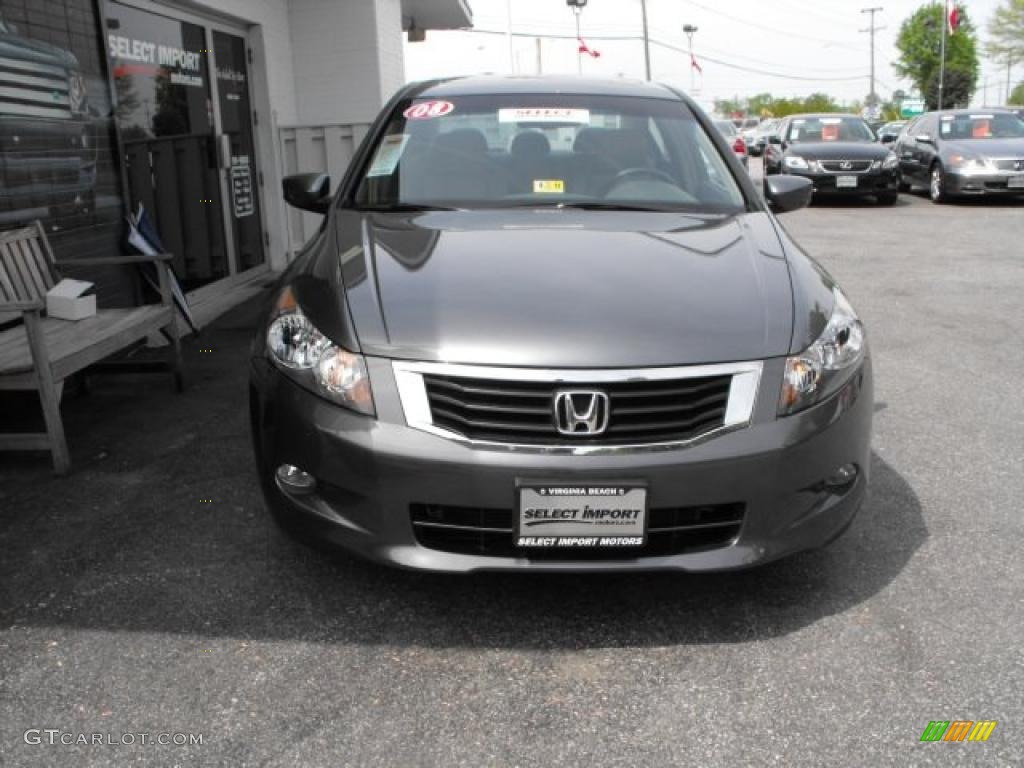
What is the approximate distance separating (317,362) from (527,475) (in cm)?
69

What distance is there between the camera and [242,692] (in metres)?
2.52

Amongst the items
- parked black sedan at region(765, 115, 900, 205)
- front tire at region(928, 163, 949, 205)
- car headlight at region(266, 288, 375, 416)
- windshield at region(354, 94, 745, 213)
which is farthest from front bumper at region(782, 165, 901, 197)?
car headlight at region(266, 288, 375, 416)

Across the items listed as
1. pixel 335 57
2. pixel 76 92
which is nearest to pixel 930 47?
pixel 335 57

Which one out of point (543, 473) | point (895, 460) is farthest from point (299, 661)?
point (895, 460)

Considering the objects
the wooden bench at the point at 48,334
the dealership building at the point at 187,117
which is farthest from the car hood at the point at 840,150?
the wooden bench at the point at 48,334

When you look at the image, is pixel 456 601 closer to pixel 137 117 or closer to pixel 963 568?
pixel 963 568

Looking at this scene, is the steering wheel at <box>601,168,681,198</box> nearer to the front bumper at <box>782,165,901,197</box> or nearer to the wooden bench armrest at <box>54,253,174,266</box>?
the wooden bench armrest at <box>54,253,174,266</box>

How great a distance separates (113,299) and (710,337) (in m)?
5.13

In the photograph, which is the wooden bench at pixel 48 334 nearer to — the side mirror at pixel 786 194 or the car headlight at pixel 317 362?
the car headlight at pixel 317 362

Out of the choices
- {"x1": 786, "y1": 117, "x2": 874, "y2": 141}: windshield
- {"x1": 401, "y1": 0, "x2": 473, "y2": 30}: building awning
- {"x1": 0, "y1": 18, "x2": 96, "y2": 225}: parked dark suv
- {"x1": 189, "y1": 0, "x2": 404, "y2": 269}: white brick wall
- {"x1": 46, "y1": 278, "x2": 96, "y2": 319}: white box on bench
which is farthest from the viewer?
{"x1": 786, "y1": 117, "x2": 874, "y2": 141}: windshield

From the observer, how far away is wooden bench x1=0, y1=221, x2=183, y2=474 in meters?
4.13

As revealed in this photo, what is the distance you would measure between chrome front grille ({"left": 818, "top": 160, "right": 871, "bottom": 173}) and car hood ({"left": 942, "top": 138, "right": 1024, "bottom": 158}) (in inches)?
48.7

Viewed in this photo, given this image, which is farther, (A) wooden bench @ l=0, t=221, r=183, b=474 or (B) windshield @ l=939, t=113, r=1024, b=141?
(B) windshield @ l=939, t=113, r=1024, b=141

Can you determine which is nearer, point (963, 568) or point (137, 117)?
point (963, 568)
